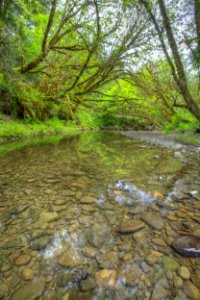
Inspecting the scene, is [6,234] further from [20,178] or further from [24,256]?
[20,178]

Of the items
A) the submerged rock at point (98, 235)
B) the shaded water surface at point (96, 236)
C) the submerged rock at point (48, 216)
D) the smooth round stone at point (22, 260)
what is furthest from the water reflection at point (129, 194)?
the smooth round stone at point (22, 260)

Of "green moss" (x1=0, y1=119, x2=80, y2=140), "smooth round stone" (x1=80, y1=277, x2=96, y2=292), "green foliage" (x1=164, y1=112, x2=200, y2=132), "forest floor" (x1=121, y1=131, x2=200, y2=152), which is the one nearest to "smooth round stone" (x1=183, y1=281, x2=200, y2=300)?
"smooth round stone" (x1=80, y1=277, x2=96, y2=292)

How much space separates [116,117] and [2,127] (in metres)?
12.4

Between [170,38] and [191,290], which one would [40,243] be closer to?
[191,290]

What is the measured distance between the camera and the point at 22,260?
1.19 m

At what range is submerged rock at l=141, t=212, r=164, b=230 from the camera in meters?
1.57

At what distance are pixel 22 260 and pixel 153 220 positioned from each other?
3.78ft

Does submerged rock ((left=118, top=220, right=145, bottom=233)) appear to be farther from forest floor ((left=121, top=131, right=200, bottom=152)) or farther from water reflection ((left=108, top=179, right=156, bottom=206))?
forest floor ((left=121, top=131, right=200, bottom=152))

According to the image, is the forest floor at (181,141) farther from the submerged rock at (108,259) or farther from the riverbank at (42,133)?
the submerged rock at (108,259)

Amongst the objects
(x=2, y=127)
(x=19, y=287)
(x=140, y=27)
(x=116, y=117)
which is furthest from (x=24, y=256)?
(x=116, y=117)

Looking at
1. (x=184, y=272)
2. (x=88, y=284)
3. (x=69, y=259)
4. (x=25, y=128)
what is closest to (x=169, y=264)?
(x=184, y=272)

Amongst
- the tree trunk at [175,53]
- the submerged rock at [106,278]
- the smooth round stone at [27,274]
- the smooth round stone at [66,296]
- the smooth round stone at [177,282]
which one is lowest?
the smooth round stone at [27,274]

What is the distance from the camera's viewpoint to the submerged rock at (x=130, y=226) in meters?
1.51

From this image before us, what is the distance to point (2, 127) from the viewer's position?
21.4 feet
